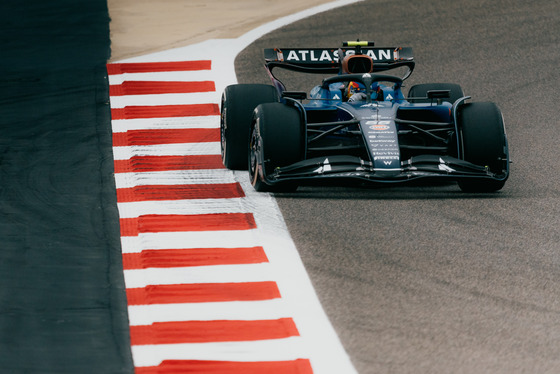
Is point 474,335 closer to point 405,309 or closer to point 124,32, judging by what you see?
point 405,309

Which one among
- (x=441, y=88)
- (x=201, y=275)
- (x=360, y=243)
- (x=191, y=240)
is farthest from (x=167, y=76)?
→ (x=201, y=275)

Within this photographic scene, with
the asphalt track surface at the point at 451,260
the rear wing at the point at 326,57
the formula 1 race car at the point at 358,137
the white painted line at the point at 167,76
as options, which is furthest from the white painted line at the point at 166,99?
the formula 1 race car at the point at 358,137

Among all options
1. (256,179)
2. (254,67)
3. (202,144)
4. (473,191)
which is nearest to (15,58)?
(254,67)

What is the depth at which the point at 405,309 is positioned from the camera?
680cm

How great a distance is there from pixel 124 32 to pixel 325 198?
7.65 meters

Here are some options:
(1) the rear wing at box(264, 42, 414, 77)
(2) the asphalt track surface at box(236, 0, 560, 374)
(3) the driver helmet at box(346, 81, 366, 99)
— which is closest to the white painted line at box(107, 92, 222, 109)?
(2) the asphalt track surface at box(236, 0, 560, 374)

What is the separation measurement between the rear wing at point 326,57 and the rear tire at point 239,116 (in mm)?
762

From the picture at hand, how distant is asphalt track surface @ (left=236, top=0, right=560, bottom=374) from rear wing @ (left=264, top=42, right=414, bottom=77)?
1516 mm

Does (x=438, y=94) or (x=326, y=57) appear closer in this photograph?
(x=438, y=94)

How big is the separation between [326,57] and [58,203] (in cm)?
340

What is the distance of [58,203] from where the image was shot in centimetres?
938

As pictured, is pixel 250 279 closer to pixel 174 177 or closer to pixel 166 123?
pixel 174 177

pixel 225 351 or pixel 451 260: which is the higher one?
pixel 225 351

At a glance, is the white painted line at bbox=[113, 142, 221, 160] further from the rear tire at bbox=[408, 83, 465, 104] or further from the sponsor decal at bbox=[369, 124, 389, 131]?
the sponsor decal at bbox=[369, 124, 389, 131]
